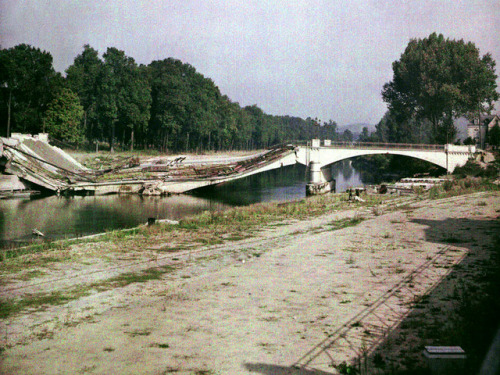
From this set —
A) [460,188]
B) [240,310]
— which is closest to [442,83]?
[460,188]

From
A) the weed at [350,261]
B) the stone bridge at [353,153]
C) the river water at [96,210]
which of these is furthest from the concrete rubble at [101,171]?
the weed at [350,261]

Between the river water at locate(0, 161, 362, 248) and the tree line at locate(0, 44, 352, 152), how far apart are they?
2186cm

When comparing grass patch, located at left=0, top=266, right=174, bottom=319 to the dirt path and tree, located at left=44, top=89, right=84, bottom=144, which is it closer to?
the dirt path

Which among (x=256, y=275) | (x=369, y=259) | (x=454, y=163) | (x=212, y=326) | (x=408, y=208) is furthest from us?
(x=454, y=163)

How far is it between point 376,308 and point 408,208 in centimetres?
2673

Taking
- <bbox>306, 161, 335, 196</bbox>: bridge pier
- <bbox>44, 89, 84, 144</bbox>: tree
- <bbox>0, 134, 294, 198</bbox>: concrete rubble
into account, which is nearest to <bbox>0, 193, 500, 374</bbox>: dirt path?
<bbox>0, 134, 294, 198</bbox>: concrete rubble

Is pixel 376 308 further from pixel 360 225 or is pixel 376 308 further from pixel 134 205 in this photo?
pixel 134 205

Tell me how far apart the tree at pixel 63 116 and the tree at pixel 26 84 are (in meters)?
1.16

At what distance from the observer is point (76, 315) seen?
42.6 feet

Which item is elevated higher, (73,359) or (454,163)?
(454,163)

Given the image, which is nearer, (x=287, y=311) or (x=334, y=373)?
(x=334, y=373)

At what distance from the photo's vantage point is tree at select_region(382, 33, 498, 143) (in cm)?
9388

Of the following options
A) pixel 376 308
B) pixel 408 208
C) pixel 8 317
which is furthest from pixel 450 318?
pixel 408 208

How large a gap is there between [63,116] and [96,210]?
36.2 metres
